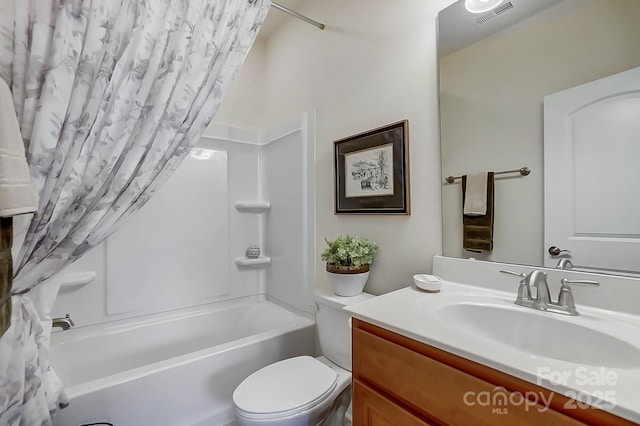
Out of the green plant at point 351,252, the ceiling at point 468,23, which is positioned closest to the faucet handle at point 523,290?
the green plant at point 351,252

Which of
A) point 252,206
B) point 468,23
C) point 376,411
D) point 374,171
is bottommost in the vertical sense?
point 376,411

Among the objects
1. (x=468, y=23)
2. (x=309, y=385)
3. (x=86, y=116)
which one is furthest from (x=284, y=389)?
(x=468, y=23)

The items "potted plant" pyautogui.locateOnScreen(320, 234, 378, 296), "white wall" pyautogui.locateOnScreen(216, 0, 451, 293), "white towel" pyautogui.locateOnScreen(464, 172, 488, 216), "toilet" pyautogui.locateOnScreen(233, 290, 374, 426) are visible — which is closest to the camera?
"toilet" pyautogui.locateOnScreen(233, 290, 374, 426)

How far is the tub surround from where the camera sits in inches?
21.5

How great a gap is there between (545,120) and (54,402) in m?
2.00

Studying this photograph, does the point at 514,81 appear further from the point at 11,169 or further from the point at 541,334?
the point at 11,169

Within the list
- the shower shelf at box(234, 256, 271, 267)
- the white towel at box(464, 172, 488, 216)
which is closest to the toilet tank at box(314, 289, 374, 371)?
the white towel at box(464, 172, 488, 216)

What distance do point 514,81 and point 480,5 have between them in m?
0.36

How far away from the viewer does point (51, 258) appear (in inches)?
39.0

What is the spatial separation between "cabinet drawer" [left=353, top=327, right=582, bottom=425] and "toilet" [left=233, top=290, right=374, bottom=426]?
0.33 meters

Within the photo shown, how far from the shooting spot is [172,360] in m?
1.42

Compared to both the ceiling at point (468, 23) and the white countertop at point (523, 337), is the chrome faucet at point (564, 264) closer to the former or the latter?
the white countertop at point (523, 337)

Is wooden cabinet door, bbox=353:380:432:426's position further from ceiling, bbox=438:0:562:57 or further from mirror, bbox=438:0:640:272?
ceiling, bbox=438:0:562:57

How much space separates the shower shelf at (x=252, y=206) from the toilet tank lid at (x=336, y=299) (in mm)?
1075
